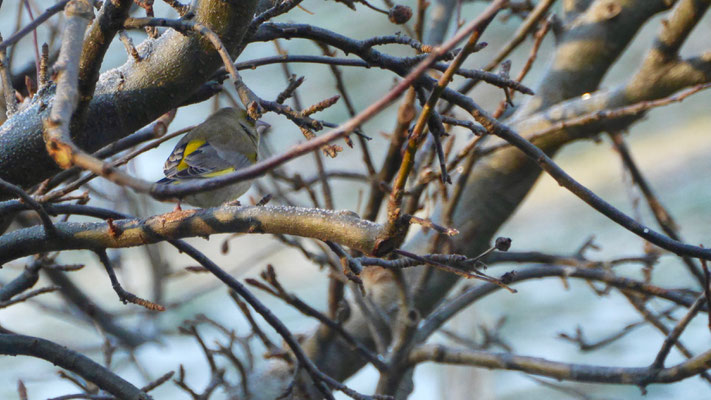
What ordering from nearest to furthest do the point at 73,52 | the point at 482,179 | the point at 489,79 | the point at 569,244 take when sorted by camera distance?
the point at 73,52, the point at 489,79, the point at 482,179, the point at 569,244

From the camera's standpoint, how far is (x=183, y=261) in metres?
6.32

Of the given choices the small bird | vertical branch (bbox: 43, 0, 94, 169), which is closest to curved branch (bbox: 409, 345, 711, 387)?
the small bird

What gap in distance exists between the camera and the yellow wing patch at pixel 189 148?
2.07 meters

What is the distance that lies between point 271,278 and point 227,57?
95 centimetres

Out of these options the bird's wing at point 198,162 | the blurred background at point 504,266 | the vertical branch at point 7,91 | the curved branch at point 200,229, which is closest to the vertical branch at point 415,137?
the curved branch at point 200,229

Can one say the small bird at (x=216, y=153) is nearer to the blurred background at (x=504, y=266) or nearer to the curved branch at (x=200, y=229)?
the curved branch at (x=200, y=229)

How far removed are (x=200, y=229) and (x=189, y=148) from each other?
3.78 ft

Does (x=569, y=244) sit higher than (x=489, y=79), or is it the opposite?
(x=569, y=244)

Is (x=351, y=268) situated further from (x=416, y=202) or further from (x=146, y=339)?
(x=146, y=339)

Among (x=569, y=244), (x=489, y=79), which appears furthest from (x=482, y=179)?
(x=569, y=244)

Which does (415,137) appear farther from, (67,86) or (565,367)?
(565,367)

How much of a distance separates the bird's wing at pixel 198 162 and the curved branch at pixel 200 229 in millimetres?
732

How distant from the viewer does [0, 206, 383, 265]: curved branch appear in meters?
1.03

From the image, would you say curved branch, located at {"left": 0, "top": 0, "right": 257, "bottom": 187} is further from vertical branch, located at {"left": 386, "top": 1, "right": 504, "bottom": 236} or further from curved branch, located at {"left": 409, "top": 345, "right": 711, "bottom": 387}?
curved branch, located at {"left": 409, "top": 345, "right": 711, "bottom": 387}
